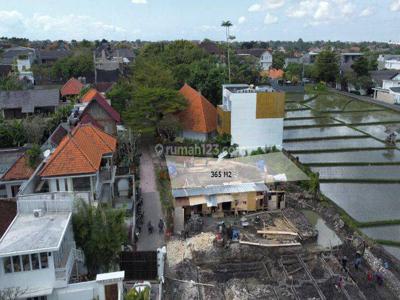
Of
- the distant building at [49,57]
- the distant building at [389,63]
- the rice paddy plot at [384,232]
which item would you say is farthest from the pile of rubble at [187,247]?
the distant building at [389,63]

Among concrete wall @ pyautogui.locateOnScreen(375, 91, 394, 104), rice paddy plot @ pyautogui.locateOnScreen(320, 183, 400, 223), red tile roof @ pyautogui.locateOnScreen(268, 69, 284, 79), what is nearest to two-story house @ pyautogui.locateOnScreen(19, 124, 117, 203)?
rice paddy plot @ pyautogui.locateOnScreen(320, 183, 400, 223)

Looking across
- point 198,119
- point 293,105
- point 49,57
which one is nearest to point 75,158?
point 198,119

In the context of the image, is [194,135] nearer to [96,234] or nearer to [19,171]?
[19,171]

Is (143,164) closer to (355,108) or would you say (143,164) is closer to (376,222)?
(376,222)

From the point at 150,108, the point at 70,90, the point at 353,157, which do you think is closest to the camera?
the point at 150,108

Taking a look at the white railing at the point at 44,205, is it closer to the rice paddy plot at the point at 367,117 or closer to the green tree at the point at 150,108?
the green tree at the point at 150,108

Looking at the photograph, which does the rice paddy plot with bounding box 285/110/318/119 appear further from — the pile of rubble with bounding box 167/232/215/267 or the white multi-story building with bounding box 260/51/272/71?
the white multi-story building with bounding box 260/51/272/71
